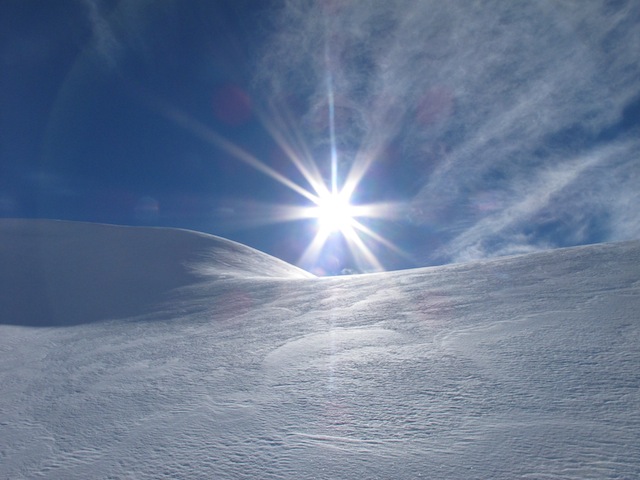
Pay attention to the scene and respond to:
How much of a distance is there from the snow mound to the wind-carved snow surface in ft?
2.65

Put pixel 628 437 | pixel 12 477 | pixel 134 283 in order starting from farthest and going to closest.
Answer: pixel 134 283 → pixel 12 477 → pixel 628 437

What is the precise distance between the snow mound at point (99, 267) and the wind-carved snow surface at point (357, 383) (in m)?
0.81

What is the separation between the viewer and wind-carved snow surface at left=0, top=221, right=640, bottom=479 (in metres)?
1.95

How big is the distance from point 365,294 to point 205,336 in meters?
2.14

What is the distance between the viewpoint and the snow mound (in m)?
6.84

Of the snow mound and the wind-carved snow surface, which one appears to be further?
the snow mound

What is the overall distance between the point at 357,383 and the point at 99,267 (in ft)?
27.6

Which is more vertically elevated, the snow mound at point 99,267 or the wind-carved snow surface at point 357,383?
the snow mound at point 99,267

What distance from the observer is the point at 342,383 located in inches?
111

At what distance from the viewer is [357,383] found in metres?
2.79

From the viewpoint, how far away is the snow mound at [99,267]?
6.84 metres

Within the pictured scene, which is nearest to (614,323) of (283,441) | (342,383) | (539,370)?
(539,370)

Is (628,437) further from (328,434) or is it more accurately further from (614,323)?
(614,323)

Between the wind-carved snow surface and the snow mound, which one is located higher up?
the snow mound
